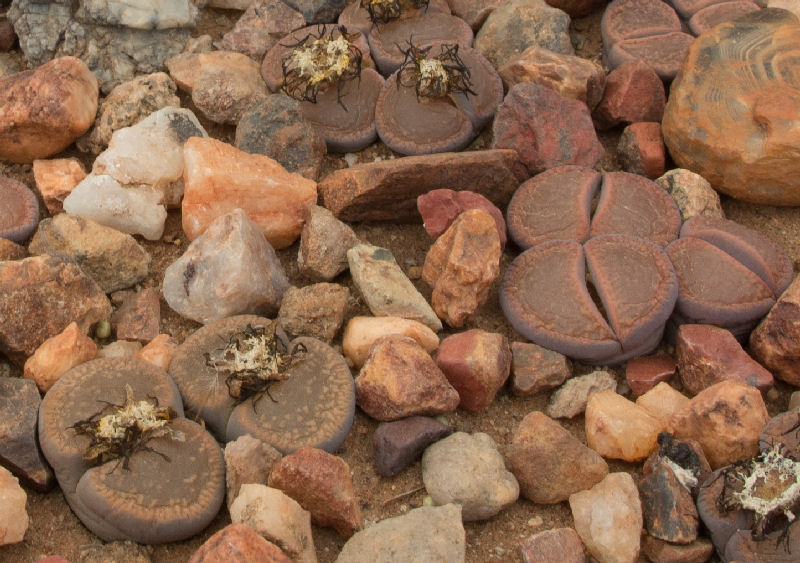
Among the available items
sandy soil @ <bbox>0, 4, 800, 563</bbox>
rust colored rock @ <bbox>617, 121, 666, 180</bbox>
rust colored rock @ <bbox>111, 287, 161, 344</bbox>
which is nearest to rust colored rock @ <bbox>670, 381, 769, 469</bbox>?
sandy soil @ <bbox>0, 4, 800, 563</bbox>

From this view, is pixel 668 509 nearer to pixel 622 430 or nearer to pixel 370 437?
pixel 622 430

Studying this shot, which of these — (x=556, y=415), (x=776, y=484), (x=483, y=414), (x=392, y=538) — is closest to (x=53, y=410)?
(x=392, y=538)

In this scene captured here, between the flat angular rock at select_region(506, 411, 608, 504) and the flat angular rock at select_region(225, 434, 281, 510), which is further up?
the flat angular rock at select_region(225, 434, 281, 510)

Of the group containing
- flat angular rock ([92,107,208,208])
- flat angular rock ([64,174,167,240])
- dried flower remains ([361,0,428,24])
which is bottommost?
flat angular rock ([64,174,167,240])

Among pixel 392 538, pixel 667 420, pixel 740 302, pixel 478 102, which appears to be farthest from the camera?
pixel 478 102

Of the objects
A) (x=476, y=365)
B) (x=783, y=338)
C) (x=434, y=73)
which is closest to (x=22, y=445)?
(x=476, y=365)

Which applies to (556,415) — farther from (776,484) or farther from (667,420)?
(776,484)

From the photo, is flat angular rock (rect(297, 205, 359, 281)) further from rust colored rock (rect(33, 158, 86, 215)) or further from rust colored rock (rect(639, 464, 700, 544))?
rust colored rock (rect(639, 464, 700, 544))
